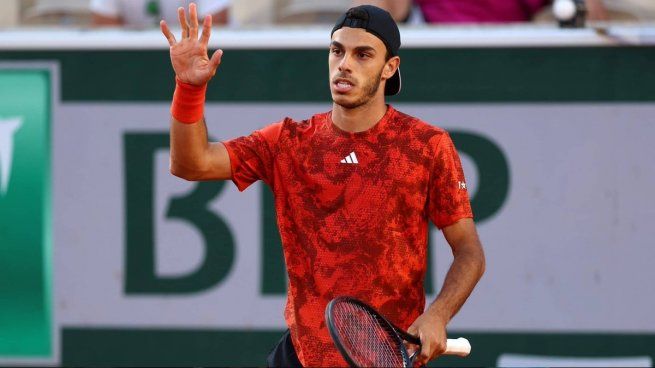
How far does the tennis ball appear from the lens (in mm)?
5773

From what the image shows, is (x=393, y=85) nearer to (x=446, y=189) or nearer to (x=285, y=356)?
(x=446, y=189)

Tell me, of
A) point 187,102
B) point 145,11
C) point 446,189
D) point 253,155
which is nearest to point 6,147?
point 145,11

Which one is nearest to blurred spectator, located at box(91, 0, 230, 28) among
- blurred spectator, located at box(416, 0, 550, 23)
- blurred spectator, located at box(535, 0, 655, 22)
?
blurred spectator, located at box(416, 0, 550, 23)

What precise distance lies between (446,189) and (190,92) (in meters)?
0.85

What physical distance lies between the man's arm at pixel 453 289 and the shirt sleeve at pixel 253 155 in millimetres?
604

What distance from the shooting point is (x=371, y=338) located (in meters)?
3.66

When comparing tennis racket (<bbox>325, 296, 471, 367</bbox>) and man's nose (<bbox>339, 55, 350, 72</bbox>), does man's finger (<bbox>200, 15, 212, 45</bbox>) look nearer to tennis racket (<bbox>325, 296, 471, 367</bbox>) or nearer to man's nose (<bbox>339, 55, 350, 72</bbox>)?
man's nose (<bbox>339, 55, 350, 72</bbox>)

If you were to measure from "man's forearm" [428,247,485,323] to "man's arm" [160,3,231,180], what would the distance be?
829 mm

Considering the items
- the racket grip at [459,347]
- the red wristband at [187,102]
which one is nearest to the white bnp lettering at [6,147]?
the red wristband at [187,102]

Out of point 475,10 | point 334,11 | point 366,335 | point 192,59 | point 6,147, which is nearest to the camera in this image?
point 366,335

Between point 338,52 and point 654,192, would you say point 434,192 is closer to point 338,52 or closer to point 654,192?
point 338,52

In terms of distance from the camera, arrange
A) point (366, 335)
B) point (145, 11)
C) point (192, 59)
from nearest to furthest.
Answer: point (366, 335)
point (192, 59)
point (145, 11)

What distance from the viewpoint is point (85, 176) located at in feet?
20.0

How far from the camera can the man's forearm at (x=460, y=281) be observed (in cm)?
383
